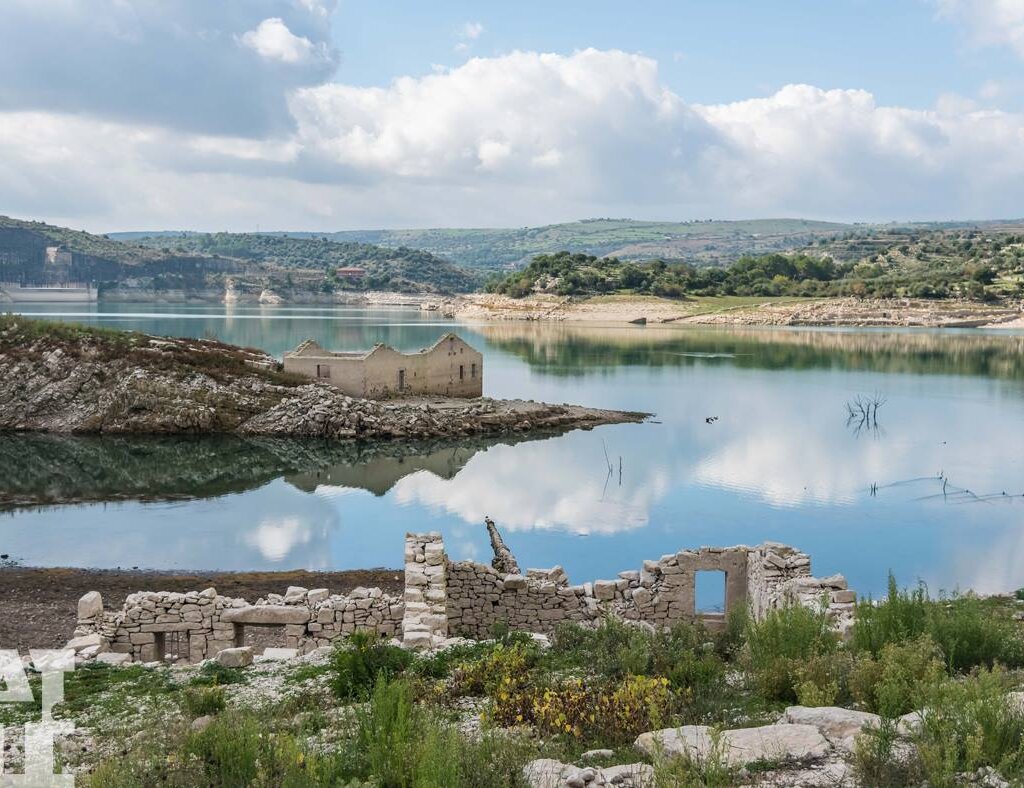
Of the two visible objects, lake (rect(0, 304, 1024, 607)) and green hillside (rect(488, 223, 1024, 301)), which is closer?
lake (rect(0, 304, 1024, 607))

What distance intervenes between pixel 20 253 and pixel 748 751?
708 feet

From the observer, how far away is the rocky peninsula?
3950 cm

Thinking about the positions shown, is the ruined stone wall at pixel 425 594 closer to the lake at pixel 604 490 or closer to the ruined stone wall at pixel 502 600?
the ruined stone wall at pixel 502 600

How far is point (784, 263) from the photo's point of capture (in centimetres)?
13700

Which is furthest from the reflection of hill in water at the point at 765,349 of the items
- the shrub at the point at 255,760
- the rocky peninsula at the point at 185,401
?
the shrub at the point at 255,760

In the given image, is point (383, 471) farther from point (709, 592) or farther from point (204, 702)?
point (204, 702)

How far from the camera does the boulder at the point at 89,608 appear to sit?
12742 millimetres

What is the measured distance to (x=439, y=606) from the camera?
12.1 metres

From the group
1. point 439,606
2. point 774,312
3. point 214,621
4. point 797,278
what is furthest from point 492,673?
point 797,278

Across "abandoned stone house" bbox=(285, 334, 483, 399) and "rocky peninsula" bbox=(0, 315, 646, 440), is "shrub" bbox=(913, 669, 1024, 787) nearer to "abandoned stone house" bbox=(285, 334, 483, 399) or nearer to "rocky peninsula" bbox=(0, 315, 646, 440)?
"rocky peninsula" bbox=(0, 315, 646, 440)

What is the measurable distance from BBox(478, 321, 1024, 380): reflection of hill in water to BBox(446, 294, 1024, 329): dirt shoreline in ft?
22.5

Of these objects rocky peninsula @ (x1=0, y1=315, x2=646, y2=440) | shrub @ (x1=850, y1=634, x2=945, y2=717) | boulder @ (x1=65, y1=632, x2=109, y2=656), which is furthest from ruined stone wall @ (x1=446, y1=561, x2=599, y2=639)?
rocky peninsula @ (x1=0, y1=315, x2=646, y2=440)

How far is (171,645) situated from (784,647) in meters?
8.22

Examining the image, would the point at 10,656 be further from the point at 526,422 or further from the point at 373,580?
the point at 526,422
